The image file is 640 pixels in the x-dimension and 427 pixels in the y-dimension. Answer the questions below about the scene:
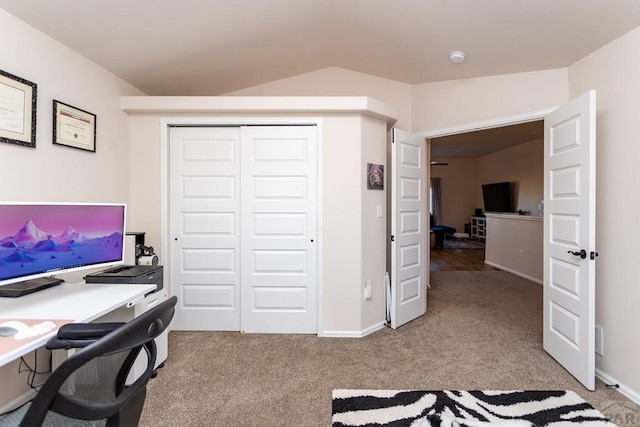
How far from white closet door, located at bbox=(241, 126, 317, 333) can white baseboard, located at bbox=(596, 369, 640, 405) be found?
2.19 meters

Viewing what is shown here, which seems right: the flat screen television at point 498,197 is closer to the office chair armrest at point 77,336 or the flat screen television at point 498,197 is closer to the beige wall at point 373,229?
the beige wall at point 373,229

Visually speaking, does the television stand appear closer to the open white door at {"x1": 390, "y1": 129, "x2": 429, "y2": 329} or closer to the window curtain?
the open white door at {"x1": 390, "y1": 129, "x2": 429, "y2": 329}

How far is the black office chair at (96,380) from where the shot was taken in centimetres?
74

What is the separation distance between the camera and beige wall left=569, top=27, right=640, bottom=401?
1.94 m

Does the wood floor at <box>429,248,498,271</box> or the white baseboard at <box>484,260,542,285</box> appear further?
the wood floor at <box>429,248,498,271</box>

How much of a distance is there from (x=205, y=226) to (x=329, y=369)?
1715 millimetres

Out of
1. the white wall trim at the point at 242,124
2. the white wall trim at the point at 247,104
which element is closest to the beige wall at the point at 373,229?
the white wall trim at the point at 247,104

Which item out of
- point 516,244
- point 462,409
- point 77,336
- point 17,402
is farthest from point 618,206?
point 17,402

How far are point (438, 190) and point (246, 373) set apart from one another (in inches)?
331

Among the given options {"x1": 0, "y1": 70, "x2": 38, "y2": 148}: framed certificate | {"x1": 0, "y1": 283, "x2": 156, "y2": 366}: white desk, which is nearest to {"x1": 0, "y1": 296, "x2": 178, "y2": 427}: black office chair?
{"x1": 0, "y1": 283, "x2": 156, "y2": 366}: white desk

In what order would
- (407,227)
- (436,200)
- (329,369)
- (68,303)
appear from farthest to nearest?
(436,200) → (407,227) → (329,369) → (68,303)

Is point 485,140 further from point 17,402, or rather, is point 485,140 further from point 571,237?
point 17,402

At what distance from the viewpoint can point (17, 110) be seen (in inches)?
71.4

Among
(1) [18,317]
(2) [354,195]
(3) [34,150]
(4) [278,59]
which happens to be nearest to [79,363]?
(1) [18,317]
